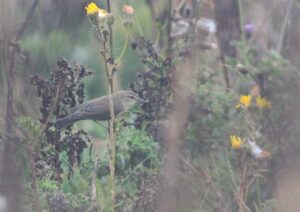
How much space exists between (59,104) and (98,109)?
155 millimetres

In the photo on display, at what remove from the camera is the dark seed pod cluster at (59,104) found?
9.30ft

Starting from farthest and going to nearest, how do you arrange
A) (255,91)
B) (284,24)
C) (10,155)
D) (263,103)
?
(284,24)
(255,91)
(263,103)
(10,155)

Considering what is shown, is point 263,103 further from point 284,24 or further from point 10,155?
point 10,155

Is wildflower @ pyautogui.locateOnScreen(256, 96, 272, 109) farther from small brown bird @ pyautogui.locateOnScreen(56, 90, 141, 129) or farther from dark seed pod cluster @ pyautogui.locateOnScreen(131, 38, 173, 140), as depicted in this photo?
small brown bird @ pyautogui.locateOnScreen(56, 90, 141, 129)

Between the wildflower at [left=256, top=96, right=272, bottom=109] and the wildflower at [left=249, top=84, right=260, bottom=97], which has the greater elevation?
the wildflower at [left=249, top=84, right=260, bottom=97]

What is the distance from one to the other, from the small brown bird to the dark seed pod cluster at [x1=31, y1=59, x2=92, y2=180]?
31 millimetres

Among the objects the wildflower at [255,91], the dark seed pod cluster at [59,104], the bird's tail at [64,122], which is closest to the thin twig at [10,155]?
the dark seed pod cluster at [59,104]

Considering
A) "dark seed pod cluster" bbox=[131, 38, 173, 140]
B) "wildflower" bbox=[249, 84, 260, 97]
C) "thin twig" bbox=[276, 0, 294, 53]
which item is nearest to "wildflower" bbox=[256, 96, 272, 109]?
"wildflower" bbox=[249, 84, 260, 97]

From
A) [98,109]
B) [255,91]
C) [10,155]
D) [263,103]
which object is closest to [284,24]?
[255,91]

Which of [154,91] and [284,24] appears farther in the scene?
[284,24]

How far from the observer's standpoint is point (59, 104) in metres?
2.93

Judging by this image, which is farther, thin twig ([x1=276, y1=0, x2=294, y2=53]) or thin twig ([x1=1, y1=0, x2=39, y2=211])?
thin twig ([x1=276, y1=0, x2=294, y2=53])

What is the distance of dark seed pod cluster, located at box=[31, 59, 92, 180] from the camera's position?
9.30 feet

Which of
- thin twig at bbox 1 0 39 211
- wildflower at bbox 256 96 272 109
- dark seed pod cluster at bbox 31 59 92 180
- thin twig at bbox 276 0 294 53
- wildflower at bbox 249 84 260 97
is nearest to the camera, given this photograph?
thin twig at bbox 1 0 39 211
